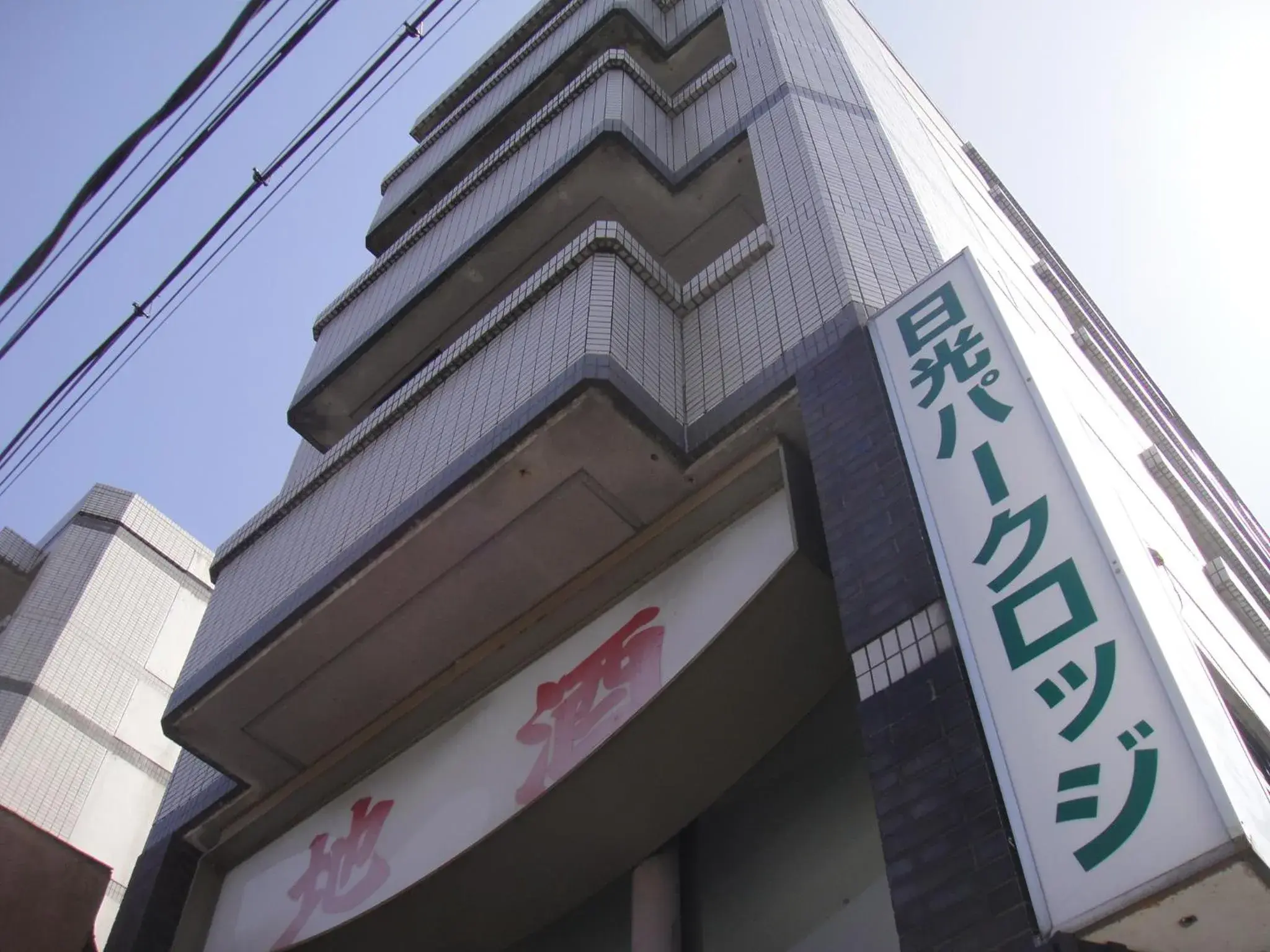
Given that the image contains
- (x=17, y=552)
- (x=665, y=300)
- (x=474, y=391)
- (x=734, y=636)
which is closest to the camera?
(x=734, y=636)

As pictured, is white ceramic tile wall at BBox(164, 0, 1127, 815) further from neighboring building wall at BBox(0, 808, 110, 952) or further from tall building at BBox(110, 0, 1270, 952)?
neighboring building wall at BBox(0, 808, 110, 952)

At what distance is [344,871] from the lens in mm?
6797

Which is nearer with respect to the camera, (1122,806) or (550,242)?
(1122,806)

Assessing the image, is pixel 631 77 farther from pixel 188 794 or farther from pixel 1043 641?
pixel 1043 641

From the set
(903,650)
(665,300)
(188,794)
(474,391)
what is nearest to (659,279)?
(665,300)

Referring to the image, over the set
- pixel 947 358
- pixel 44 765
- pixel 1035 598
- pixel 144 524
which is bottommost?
pixel 1035 598

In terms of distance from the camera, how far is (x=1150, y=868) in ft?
10.3

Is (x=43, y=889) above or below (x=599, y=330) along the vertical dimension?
below

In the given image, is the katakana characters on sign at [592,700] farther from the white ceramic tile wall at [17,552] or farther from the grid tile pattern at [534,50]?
the white ceramic tile wall at [17,552]

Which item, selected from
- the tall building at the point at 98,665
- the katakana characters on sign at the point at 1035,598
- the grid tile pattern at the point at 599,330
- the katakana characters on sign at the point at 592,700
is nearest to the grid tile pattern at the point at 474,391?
the grid tile pattern at the point at 599,330

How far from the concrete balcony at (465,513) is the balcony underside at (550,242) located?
205cm

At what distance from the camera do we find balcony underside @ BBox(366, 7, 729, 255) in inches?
509

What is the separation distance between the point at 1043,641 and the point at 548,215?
23.9 ft

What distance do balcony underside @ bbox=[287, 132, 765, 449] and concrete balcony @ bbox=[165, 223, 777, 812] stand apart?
6.72 ft
